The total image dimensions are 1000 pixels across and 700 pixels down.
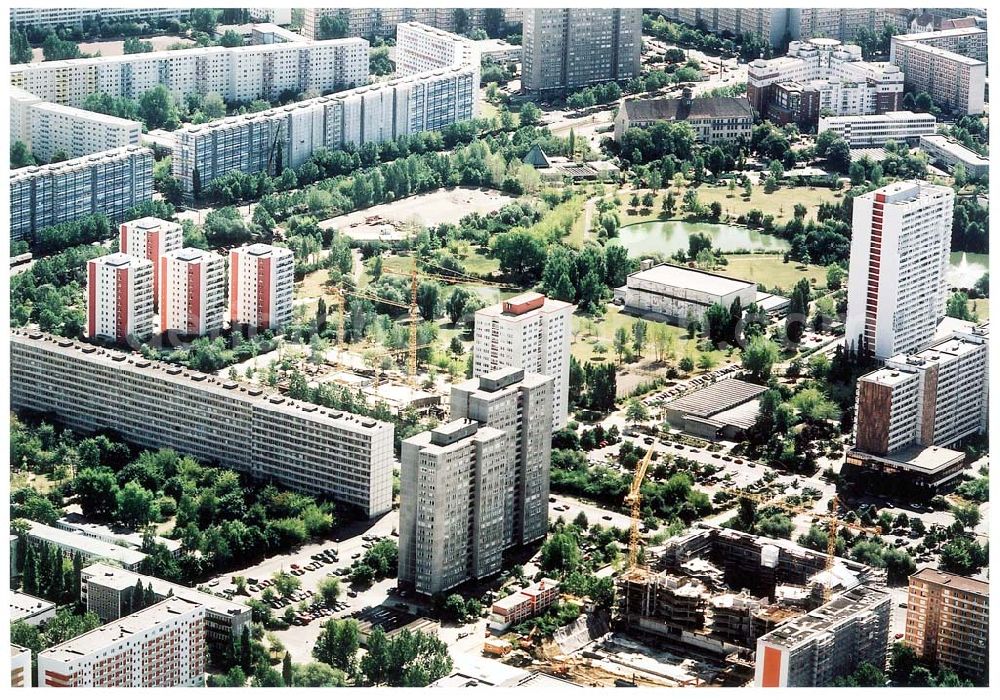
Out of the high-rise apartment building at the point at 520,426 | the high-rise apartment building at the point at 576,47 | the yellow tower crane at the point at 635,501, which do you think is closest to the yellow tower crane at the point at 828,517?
the yellow tower crane at the point at 635,501

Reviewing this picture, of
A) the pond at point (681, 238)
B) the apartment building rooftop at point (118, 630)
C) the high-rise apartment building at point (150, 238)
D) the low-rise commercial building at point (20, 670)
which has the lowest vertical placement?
the low-rise commercial building at point (20, 670)

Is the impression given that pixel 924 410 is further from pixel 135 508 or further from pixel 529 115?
pixel 529 115

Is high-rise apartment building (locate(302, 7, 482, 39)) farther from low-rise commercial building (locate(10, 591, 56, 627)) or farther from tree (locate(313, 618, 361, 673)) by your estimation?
tree (locate(313, 618, 361, 673))

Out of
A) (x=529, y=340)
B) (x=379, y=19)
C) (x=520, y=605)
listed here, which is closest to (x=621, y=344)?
(x=529, y=340)

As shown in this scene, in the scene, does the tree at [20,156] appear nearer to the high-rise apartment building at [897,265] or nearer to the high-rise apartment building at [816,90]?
the high-rise apartment building at [816,90]

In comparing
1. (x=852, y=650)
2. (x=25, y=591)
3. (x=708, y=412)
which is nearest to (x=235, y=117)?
(x=708, y=412)

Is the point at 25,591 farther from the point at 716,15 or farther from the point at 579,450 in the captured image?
the point at 716,15
